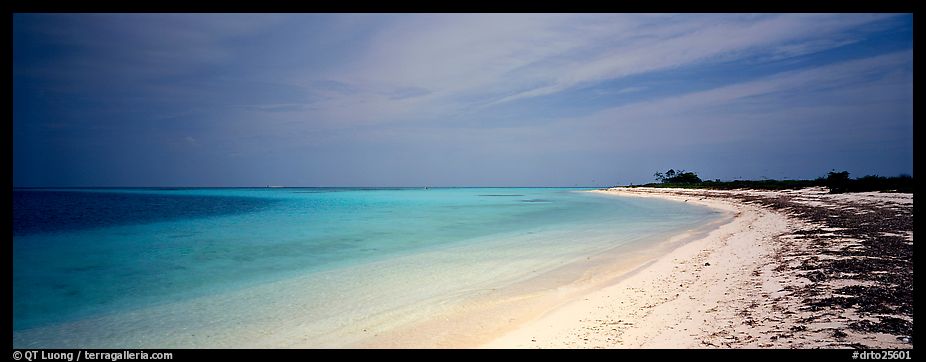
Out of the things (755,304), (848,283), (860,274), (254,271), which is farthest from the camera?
(254,271)

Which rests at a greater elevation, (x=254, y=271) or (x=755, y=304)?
(x=755, y=304)

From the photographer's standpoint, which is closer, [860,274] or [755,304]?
[755,304]

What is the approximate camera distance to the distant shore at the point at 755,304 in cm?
451

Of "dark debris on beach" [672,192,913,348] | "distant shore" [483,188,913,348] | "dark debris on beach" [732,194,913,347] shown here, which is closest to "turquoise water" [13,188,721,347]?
"distant shore" [483,188,913,348]

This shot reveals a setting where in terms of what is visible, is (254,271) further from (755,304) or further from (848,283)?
(848,283)

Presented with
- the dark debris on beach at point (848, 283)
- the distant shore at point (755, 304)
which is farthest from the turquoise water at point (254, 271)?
the dark debris on beach at point (848, 283)

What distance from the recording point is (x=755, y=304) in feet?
18.8

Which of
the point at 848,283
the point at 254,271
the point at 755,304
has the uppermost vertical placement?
the point at 848,283

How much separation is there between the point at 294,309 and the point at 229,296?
88.6 inches

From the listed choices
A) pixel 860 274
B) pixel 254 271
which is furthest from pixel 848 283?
pixel 254 271

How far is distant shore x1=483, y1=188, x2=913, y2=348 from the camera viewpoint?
4512 millimetres

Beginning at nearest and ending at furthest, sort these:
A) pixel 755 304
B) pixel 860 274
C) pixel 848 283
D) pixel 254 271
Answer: pixel 755 304
pixel 848 283
pixel 860 274
pixel 254 271
